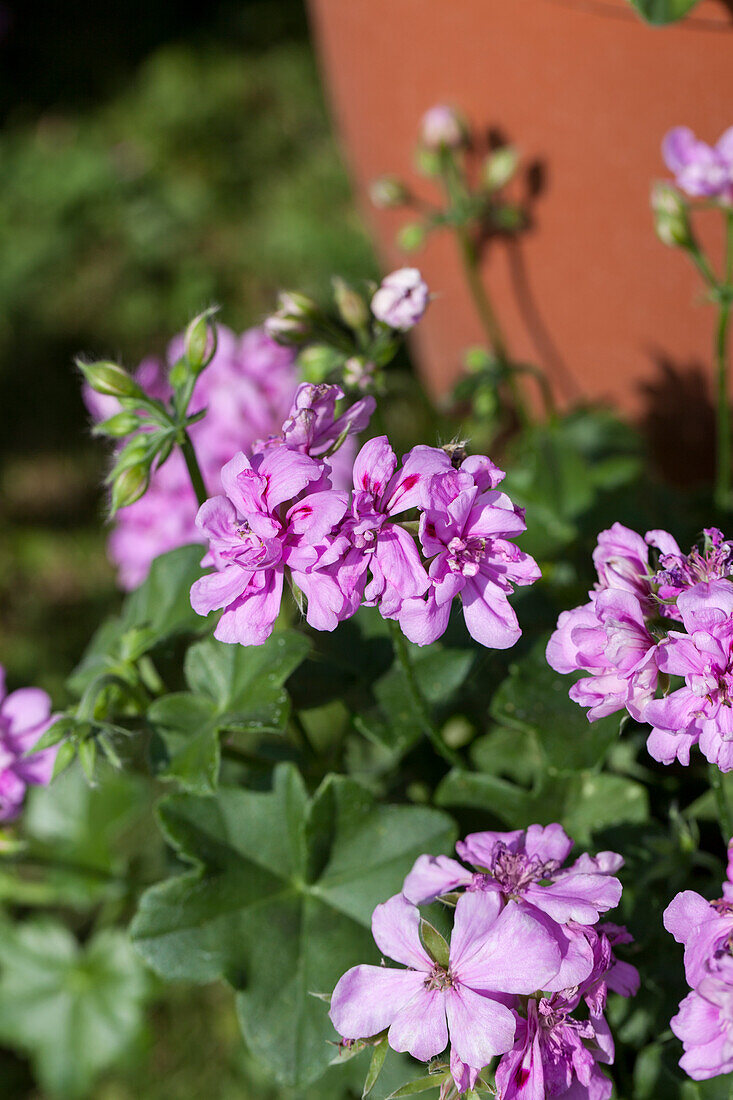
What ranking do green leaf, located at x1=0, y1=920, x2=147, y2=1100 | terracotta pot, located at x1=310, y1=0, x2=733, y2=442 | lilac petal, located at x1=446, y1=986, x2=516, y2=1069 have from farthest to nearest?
green leaf, located at x1=0, y1=920, x2=147, y2=1100 → terracotta pot, located at x1=310, y1=0, x2=733, y2=442 → lilac petal, located at x1=446, y1=986, x2=516, y2=1069

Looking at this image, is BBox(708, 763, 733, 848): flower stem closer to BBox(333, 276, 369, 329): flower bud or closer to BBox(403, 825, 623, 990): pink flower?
BBox(403, 825, 623, 990): pink flower

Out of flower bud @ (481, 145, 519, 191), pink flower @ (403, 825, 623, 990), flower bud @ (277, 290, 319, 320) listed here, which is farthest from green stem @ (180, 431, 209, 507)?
flower bud @ (481, 145, 519, 191)

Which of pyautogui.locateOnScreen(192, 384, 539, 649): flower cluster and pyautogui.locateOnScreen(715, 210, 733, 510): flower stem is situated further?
pyautogui.locateOnScreen(715, 210, 733, 510): flower stem

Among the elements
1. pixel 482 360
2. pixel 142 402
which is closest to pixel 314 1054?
pixel 142 402

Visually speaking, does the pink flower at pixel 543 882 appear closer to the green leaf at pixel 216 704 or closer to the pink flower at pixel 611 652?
the pink flower at pixel 611 652

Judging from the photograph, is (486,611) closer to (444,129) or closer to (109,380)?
(109,380)

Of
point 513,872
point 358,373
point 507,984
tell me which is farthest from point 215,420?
point 507,984

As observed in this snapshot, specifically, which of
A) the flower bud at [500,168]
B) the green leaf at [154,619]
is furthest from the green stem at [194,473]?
the flower bud at [500,168]
